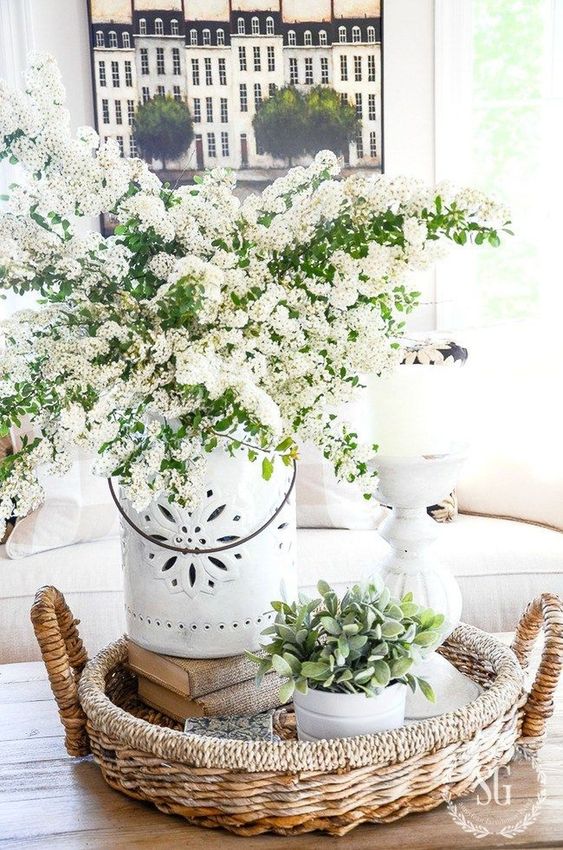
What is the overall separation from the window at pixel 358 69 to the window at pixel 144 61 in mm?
692

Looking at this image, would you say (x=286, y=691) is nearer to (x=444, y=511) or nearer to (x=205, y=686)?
(x=205, y=686)

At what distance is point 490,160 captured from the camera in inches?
126

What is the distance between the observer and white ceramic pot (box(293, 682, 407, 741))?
35.6 inches

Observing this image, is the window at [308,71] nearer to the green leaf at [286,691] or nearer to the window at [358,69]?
the window at [358,69]

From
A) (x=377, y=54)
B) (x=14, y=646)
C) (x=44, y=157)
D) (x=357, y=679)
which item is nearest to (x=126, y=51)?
(x=377, y=54)

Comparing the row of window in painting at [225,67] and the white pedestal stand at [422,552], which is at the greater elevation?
the row of window in painting at [225,67]

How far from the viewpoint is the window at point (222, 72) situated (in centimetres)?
301

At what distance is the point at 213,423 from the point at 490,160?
8.61 feet

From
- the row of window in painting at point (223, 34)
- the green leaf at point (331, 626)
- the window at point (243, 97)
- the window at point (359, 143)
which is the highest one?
the row of window in painting at point (223, 34)

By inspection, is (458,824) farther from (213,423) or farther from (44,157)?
(44,157)

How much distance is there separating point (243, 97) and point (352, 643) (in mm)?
2505

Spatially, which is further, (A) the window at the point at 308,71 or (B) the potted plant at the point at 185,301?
(A) the window at the point at 308,71

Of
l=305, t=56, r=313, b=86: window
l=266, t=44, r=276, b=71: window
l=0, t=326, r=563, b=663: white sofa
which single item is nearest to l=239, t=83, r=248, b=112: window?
l=266, t=44, r=276, b=71: window

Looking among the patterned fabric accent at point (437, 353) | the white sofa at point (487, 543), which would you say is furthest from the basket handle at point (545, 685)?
the patterned fabric accent at point (437, 353)
